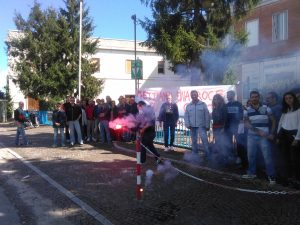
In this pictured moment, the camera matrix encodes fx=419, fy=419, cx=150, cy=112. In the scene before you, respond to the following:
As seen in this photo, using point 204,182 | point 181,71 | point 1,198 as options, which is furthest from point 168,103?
point 1,198

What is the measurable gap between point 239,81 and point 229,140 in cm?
301

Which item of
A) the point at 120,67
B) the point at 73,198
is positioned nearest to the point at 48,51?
the point at 120,67

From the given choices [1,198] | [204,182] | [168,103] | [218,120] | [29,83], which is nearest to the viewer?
[1,198]

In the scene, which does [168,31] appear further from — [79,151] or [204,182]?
[204,182]

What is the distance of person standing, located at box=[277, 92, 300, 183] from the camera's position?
7742 mm

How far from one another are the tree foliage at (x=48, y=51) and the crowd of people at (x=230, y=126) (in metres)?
14.8

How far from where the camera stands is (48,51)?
31.0 meters

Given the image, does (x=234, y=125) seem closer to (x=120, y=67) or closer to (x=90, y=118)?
(x=90, y=118)

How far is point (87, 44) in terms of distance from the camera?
32.2 m

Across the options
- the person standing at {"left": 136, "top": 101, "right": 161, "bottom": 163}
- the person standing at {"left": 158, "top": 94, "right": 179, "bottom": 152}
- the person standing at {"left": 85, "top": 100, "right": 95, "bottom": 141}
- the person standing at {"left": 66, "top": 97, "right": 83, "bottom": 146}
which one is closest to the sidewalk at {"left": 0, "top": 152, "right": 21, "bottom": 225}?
the person standing at {"left": 136, "top": 101, "right": 161, "bottom": 163}

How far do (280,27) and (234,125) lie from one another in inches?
219

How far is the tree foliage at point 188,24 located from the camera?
616 inches

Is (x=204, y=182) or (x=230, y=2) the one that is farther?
(x=230, y=2)

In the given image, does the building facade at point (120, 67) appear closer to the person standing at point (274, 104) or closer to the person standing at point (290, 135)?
the person standing at point (274, 104)
